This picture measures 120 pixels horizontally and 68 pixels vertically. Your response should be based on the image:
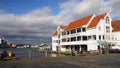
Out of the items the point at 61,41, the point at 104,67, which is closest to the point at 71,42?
the point at 61,41

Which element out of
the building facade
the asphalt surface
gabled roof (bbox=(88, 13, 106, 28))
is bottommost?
the asphalt surface

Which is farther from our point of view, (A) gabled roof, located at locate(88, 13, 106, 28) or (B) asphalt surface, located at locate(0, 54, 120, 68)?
(A) gabled roof, located at locate(88, 13, 106, 28)

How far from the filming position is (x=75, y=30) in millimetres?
75125

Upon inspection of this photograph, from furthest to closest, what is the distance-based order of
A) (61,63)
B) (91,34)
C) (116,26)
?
(116,26) < (91,34) < (61,63)

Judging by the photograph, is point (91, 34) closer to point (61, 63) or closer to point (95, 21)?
point (95, 21)

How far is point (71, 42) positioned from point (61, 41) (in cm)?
1002

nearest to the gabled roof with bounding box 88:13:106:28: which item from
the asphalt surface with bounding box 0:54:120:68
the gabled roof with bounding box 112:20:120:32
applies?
the gabled roof with bounding box 112:20:120:32

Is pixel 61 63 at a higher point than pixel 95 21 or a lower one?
lower

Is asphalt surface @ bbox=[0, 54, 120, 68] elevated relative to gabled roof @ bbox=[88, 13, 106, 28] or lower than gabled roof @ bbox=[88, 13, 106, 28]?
lower

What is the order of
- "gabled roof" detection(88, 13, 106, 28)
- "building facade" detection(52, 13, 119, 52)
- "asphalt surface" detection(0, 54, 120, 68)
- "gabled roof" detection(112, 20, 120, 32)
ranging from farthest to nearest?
"gabled roof" detection(112, 20, 120, 32), "gabled roof" detection(88, 13, 106, 28), "building facade" detection(52, 13, 119, 52), "asphalt surface" detection(0, 54, 120, 68)

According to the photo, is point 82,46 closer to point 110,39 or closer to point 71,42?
point 71,42

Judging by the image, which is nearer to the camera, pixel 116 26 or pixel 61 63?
pixel 61 63

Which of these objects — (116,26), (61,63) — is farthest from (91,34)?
(61,63)

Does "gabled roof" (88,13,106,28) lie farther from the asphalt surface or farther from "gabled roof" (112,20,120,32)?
the asphalt surface
